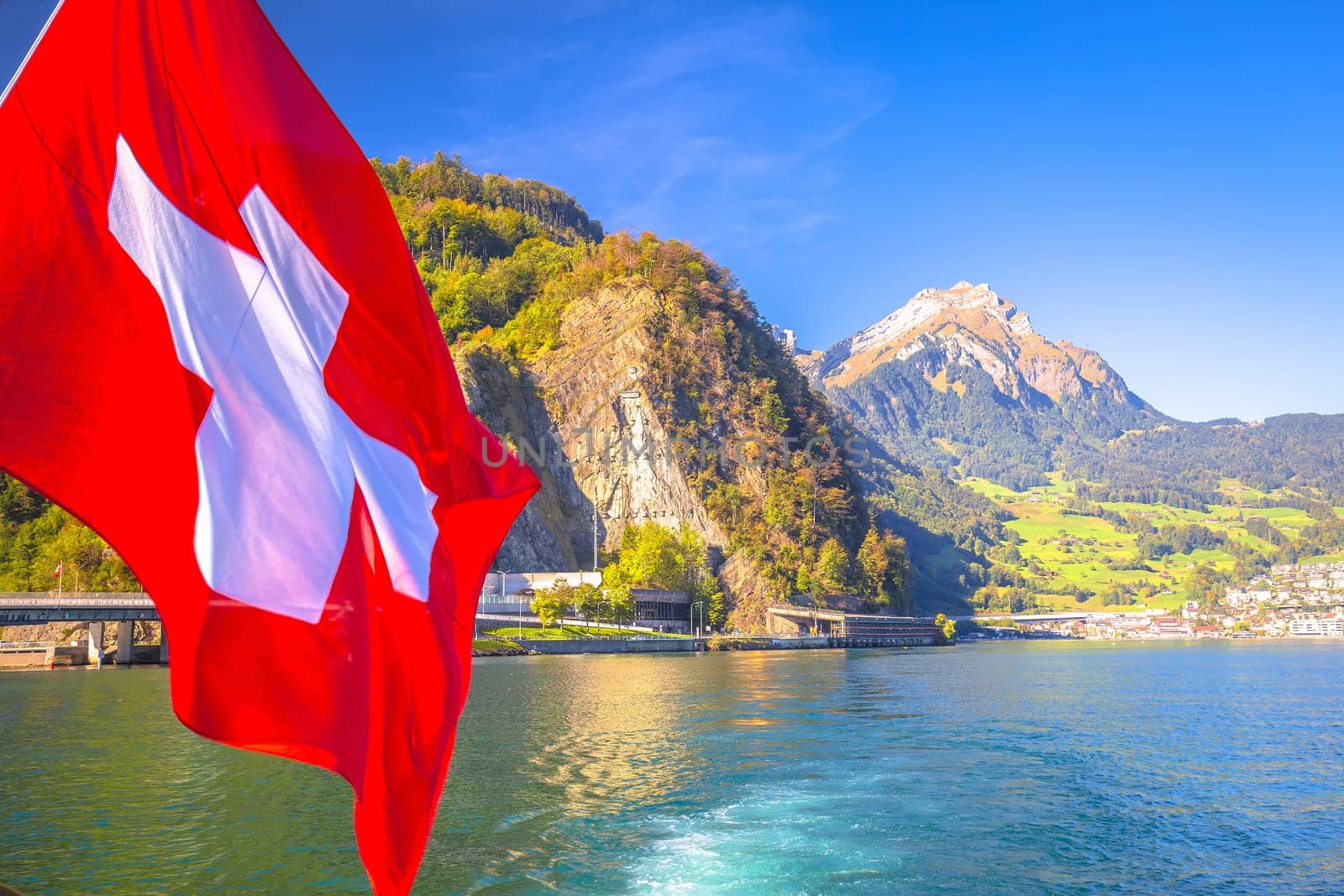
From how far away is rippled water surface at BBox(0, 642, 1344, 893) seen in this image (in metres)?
15.5

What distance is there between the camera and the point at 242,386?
4.80m

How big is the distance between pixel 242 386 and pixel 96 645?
74.3m

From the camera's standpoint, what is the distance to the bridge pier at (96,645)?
6694 cm

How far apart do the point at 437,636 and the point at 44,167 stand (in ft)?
9.11

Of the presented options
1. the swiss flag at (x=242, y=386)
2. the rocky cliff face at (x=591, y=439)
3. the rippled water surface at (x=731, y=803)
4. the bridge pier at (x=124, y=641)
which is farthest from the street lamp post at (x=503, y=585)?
the swiss flag at (x=242, y=386)

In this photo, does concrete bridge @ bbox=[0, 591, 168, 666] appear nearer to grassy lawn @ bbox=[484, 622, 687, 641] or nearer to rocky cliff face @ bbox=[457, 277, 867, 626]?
grassy lawn @ bbox=[484, 622, 687, 641]

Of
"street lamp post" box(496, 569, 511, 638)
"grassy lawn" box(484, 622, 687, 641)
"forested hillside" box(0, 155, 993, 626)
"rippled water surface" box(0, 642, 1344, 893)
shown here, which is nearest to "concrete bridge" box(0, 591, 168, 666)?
"rippled water surface" box(0, 642, 1344, 893)

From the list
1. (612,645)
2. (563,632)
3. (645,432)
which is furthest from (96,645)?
(645,432)

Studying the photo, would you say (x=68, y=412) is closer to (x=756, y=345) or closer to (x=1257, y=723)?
(x=1257, y=723)

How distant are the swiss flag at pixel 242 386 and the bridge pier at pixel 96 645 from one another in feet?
240

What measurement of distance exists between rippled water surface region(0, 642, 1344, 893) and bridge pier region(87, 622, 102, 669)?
27454mm

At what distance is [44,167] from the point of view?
170 inches

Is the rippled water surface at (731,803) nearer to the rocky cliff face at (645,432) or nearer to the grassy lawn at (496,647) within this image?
the grassy lawn at (496,647)

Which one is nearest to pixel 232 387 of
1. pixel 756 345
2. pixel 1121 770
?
pixel 1121 770
